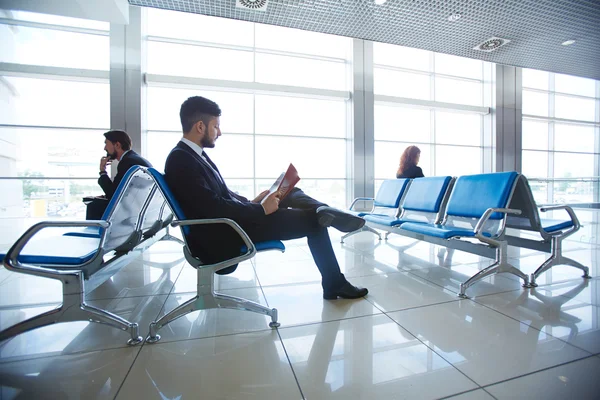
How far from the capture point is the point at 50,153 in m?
5.71

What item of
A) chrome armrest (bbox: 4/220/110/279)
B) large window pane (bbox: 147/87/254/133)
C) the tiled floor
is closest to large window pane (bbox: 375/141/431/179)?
Result: large window pane (bbox: 147/87/254/133)

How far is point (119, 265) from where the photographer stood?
1575 millimetres

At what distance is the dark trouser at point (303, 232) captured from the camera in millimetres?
1559

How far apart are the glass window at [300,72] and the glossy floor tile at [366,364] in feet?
19.8

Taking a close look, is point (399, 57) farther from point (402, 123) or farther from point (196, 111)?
point (196, 111)

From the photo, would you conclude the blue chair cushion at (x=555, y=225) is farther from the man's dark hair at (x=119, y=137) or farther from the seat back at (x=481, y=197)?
the man's dark hair at (x=119, y=137)

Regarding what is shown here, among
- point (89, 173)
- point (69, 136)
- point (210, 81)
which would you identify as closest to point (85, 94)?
point (69, 136)

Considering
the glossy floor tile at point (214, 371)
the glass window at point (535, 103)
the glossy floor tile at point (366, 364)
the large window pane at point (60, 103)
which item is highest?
the glass window at point (535, 103)

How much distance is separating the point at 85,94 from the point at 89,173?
5.58ft

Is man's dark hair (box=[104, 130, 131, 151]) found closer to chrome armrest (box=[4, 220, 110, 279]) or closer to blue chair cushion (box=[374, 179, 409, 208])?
chrome armrest (box=[4, 220, 110, 279])

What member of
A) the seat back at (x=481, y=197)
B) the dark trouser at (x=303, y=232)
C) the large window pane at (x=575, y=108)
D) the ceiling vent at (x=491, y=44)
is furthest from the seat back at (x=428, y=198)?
the large window pane at (x=575, y=108)

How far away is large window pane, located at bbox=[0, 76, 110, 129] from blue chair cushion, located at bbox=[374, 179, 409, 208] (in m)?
5.63

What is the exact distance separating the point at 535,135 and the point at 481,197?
9467mm

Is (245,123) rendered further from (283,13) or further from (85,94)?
(85,94)
